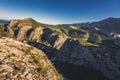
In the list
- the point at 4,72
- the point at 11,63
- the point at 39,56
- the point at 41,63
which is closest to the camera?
the point at 4,72

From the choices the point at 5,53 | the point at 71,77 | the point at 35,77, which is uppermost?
the point at 5,53

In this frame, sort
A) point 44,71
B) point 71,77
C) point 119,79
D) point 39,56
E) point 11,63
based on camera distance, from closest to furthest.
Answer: point 11,63, point 44,71, point 39,56, point 119,79, point 71,77

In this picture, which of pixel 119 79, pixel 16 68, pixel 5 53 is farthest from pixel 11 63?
pixel 119 79

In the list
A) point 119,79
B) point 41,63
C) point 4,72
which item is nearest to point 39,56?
point 41,63

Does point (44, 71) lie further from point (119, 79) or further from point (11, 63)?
point (119, 79)

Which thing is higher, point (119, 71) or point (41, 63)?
point (41, 63)

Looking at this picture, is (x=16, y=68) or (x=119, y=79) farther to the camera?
(x=119, y=79)
